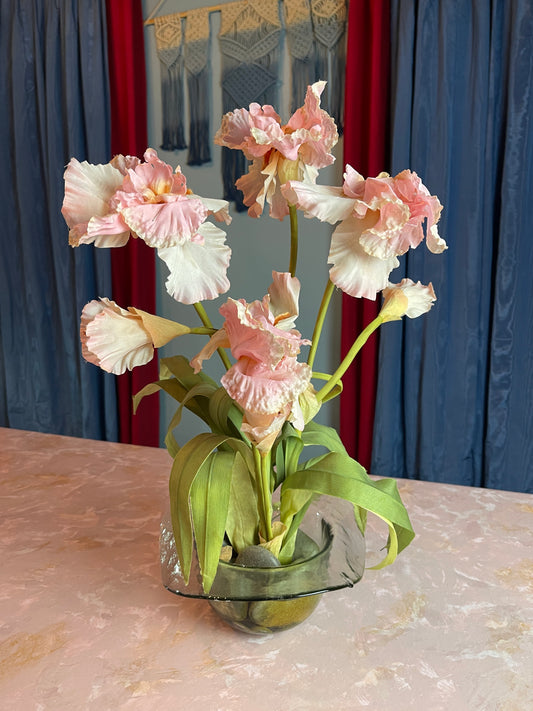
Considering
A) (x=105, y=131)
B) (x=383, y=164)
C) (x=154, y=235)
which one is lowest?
(x=154, y=235)

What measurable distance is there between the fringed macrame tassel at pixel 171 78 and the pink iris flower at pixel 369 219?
2.38m

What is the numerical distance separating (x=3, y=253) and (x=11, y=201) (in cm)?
27

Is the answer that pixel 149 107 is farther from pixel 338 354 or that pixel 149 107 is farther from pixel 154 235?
pixel 154 235

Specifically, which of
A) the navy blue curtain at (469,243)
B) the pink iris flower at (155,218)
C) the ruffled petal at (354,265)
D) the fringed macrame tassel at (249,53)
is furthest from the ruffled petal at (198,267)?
the fringed macrame tassel at (249,53)

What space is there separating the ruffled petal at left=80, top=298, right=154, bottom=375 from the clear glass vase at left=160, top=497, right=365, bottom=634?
0.25m

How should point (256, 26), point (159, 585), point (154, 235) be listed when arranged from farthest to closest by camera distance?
point (256, 26), point (159, 585), point (154, 235)

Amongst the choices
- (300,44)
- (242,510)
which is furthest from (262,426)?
(300,44)

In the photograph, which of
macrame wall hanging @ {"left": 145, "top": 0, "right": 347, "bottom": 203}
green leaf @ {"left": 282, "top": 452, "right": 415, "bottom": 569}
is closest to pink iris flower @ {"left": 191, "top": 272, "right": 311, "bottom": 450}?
green leaf @ {"left": 282, "top": 452, "right": 415, "bottom": 569}

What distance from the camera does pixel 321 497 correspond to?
2.71 ft

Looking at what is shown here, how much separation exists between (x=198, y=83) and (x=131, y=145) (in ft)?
1.33

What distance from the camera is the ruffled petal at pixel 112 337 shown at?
0.69 m

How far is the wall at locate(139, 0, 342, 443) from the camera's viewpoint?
2697mm

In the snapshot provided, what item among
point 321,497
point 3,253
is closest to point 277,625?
point 321,497

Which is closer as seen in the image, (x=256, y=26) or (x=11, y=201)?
(x=256, y=26)
